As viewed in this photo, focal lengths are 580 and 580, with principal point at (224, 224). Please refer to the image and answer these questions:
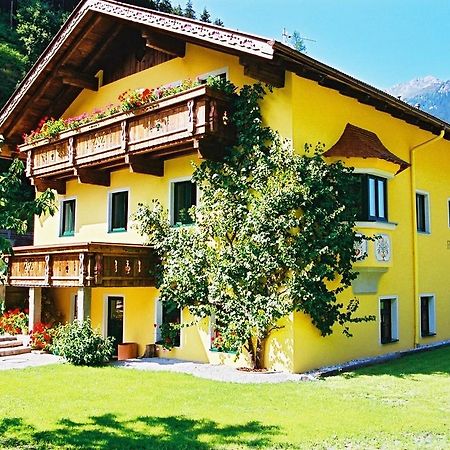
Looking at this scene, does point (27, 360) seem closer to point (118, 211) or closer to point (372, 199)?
point (118, 211)

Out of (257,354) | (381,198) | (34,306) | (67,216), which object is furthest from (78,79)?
(257,354)

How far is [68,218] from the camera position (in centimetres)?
1986

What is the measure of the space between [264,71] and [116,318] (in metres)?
8.46

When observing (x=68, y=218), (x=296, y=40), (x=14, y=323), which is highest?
(x=296, y=40)

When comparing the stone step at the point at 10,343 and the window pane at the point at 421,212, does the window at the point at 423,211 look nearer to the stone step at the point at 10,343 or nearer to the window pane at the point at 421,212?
the window pane at the point at 421,212

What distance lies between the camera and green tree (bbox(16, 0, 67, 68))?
3612cm

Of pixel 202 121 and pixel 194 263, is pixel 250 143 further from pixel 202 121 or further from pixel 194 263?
pixel 194 263

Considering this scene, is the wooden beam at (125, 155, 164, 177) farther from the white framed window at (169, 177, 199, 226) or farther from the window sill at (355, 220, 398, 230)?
the window sill at (355, 220, 398, 230)

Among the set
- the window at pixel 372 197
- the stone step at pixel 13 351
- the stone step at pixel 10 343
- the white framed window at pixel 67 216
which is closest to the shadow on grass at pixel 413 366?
the window at pixel 372 197

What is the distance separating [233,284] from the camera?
42.9 feet

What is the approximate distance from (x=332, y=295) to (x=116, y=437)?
6.71 meters

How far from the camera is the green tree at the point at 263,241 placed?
1271 centimetres

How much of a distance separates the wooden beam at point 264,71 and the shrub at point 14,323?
1057 centimetres

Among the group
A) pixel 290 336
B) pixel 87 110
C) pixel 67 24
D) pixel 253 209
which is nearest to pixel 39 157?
pixel 87 110
